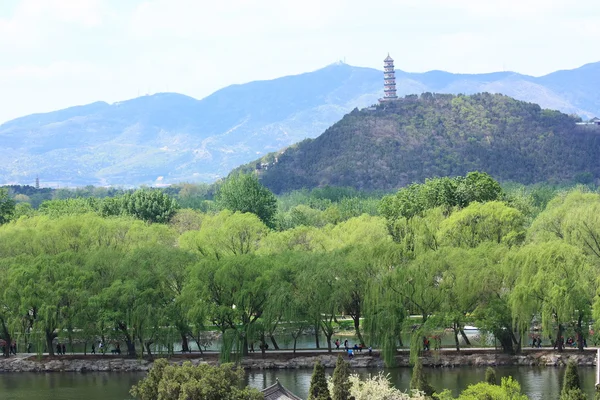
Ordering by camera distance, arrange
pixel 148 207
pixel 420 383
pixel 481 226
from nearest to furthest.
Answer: pixel 420 383 → pixel 481 226 → pixel 148 207

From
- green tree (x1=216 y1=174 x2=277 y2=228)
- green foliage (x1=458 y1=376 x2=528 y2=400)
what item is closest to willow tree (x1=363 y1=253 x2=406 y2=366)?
green foliage (x1=458 y1=376 x2=528 y2=400)

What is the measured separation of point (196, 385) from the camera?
105 ft

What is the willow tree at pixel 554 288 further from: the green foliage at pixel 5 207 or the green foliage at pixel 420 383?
the green foliage at pixel 5 207

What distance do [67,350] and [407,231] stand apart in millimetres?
22638

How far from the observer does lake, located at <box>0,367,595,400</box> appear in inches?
1732

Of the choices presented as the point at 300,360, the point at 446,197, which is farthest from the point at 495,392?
the point at 446,197

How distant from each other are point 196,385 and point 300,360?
750 inches

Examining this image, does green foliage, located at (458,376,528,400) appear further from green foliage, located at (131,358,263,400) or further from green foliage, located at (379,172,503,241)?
green foliage, located at (379,172,503,241)

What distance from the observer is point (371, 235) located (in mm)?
72875

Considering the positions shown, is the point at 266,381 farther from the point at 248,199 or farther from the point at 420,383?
the point at 248,199

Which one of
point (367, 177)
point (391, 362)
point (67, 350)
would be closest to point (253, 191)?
point (67, 350)

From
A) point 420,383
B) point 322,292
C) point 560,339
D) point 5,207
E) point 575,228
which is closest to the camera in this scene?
point 420,383

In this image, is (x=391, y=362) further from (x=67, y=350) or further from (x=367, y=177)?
(x=367, y=177)

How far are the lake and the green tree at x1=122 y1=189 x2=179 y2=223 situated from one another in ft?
146
